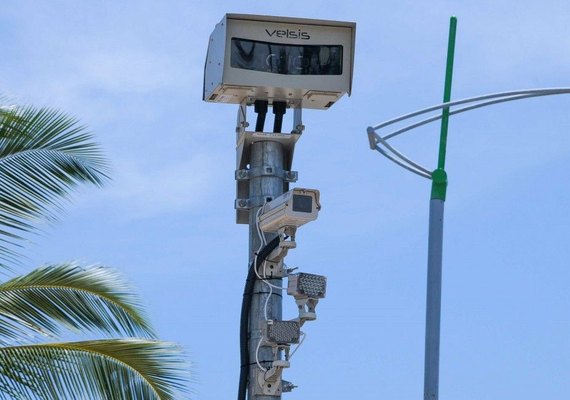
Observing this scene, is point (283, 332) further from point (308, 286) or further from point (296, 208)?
point (296, 208)

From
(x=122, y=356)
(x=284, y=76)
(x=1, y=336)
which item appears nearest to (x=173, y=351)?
(x=122, y=356)

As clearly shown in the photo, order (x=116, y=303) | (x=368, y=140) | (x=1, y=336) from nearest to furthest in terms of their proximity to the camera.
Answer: (x=368, y=140)
(x=1, y=336)
(x=116, y=303)

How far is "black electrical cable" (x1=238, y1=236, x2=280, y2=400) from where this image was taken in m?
19.2

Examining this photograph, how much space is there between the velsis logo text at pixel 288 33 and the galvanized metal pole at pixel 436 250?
3.91 m

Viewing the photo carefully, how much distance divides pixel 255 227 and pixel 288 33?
205cm

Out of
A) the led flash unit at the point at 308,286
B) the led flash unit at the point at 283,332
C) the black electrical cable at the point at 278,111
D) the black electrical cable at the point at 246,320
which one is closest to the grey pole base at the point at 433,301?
the led flash unit at the point at 308,286

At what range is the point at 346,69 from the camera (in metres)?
19.8

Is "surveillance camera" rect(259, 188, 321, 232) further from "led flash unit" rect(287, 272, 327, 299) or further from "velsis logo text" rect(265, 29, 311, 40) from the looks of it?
"velsis logo text" rect(265, 29, 311, 40)

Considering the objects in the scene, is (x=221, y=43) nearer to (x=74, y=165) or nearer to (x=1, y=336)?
(x=74, y=165)

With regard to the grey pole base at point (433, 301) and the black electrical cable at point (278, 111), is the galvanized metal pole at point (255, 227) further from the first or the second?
the grey pole base at point (433, 301)

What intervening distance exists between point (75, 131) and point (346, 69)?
3125 millimetres

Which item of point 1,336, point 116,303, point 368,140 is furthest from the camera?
point 116,303

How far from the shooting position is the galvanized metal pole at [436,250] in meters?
15.1

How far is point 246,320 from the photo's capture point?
19.4 metres
